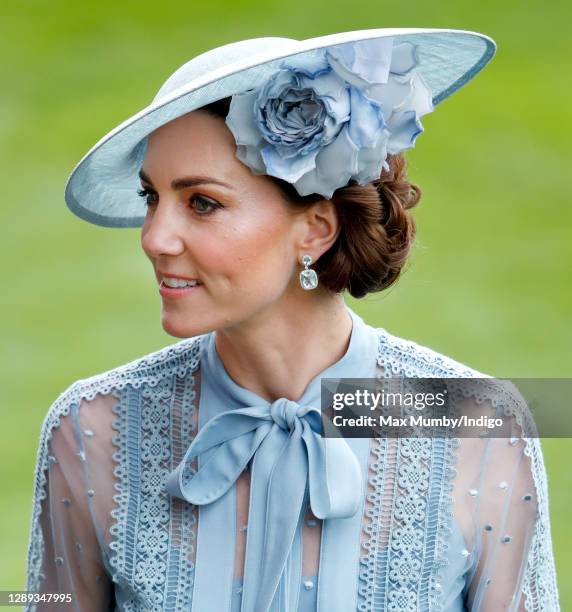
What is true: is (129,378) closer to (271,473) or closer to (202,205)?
(271,473)

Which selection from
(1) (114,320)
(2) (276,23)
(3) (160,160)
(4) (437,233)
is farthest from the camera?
(2) (276,23)

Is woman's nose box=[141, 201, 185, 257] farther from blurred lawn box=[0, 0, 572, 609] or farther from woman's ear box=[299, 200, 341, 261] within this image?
blurred lawn box=[0, 0, 572, 609]

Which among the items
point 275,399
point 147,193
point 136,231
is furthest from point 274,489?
point 136,231

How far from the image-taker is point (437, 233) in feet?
25.7

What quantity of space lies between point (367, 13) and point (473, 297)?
389 centimetres

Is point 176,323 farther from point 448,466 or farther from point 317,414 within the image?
point 448,466

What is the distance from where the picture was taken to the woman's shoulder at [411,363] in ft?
9.11

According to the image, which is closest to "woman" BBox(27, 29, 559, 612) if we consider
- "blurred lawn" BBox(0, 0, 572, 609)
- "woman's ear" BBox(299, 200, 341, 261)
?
"woman's ear" BBox(299, 200, 341, 261)

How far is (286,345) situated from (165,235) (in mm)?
363

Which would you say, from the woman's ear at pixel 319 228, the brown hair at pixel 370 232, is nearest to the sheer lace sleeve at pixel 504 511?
the brown hair at pixel 370 232

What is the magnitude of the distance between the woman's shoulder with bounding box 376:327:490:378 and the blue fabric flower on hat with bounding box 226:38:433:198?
43 cm

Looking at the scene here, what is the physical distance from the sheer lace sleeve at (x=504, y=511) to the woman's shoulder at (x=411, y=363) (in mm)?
95

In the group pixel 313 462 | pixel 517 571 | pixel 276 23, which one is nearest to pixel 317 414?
pixel 313 462

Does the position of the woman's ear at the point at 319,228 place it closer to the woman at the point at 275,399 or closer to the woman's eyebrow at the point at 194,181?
the woman at the point at 275,399
